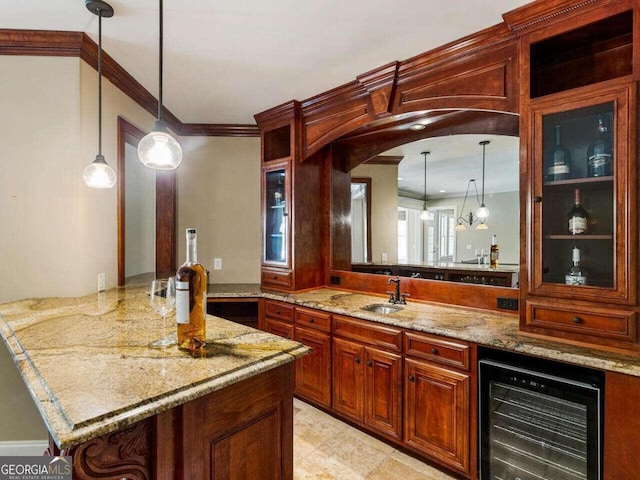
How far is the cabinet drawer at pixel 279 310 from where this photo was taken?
2.84m

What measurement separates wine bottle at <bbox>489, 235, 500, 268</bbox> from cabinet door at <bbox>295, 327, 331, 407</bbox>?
4.29 ft

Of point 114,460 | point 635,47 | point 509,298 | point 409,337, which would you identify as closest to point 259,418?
point 114,460

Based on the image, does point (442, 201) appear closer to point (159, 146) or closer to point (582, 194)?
point (582, 194)

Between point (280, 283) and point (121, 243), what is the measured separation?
1.35m

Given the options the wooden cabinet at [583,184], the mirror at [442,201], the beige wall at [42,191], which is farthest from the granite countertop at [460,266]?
the beige wall at [42,191]

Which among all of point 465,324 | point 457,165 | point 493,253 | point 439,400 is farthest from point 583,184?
point 439,400

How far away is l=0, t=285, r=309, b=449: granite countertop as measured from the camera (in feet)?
2.82

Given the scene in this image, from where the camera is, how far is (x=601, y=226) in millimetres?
1642

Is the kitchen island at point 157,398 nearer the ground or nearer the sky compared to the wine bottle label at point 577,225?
nearer the ground

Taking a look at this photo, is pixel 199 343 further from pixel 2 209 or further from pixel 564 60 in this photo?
pixel 564 60

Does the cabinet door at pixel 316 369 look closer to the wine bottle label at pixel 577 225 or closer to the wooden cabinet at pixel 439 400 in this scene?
the wooden cabinet at pixel 439 400

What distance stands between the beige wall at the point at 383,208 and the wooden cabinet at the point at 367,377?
857 mm

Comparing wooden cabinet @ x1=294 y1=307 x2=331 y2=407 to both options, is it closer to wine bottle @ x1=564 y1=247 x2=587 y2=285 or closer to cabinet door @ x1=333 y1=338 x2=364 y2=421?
cabinet door @ x1=333 y1=338 x2=364 y2=421

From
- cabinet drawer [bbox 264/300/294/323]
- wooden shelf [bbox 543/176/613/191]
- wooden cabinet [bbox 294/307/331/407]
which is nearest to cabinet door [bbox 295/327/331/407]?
wooden cabinet [bbox 294/307/331/407]
